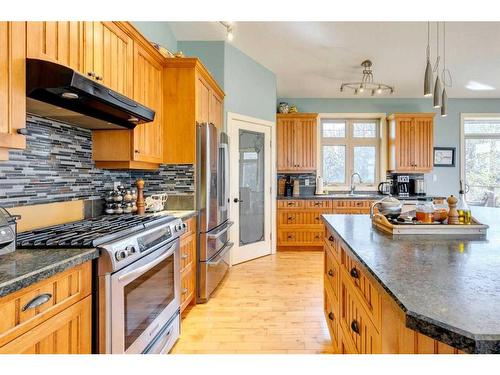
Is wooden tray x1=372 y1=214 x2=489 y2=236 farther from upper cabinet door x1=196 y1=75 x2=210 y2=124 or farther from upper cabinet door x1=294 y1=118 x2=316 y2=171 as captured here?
upper cabinet door x1=294 y1=118 x2=316 y2=171

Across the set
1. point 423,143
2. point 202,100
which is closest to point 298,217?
point 423,143

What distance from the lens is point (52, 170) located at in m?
1.99

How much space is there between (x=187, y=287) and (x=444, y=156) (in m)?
5.20

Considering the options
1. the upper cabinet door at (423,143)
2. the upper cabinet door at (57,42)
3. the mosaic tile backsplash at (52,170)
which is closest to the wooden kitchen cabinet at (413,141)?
the upper cabinet door at (423,143)

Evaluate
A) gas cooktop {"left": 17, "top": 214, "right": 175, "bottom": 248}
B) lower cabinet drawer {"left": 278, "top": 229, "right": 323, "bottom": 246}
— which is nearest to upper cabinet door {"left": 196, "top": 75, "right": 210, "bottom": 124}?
gas cooktop {"left": 17, "top": 214, "right": 175, "bottom": 248}

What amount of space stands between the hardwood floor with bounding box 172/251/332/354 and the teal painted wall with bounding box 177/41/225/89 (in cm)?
246

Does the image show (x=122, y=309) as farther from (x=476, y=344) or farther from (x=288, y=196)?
(x=288, y=196)

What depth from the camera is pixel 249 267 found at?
395 cm

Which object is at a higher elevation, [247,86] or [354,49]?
[354,49]

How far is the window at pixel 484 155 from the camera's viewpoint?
222 inches

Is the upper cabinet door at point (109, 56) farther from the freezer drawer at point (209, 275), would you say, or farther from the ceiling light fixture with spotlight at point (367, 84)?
the ceiling light fixture with spotlight at point (367, 84)

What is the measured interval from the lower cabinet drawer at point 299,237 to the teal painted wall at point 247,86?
1.80 m

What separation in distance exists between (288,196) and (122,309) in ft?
12.7

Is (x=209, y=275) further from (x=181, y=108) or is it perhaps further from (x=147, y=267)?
(x=181, y=108)
